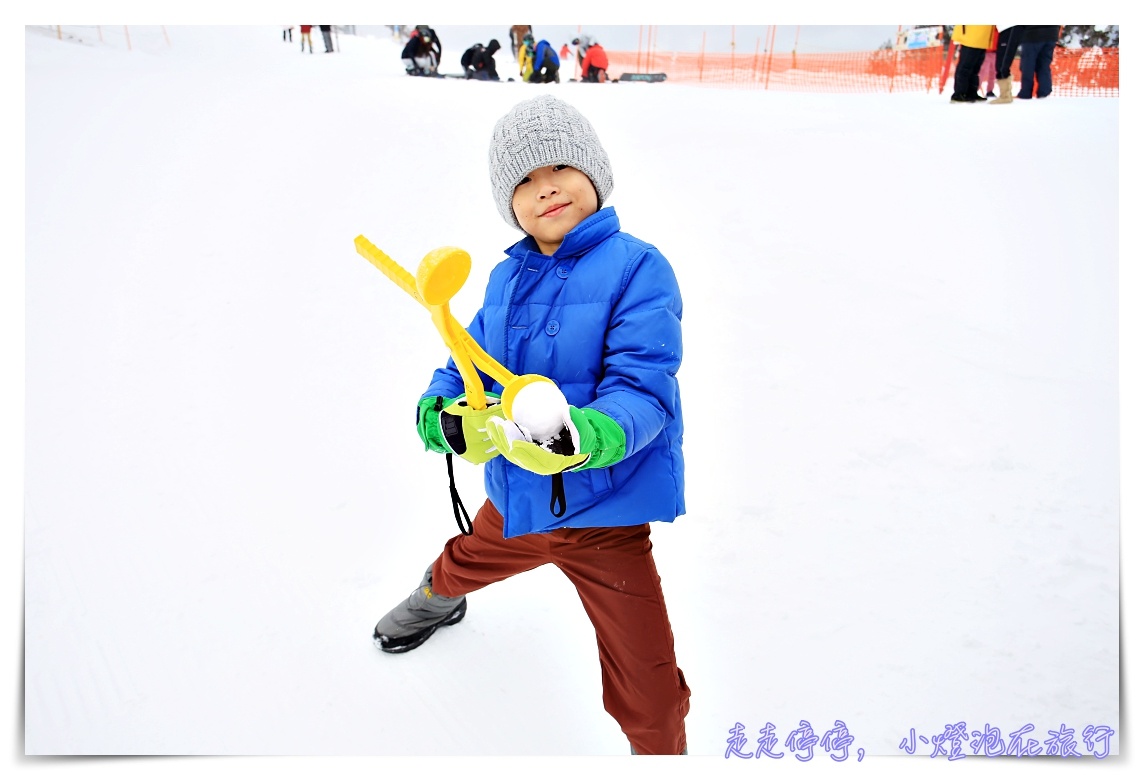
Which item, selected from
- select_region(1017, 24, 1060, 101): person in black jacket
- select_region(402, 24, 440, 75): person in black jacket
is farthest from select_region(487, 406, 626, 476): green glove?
select_region(402, 24, 440, 75): person in black jacket

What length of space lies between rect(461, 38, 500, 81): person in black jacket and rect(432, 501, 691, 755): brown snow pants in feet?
13.4

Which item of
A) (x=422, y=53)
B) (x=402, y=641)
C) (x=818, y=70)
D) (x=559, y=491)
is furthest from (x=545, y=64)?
(x=559, y=491)

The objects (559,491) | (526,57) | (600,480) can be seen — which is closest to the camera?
(559,491)

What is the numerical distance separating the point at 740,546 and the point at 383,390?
4.66 ft

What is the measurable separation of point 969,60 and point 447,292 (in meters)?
4.22

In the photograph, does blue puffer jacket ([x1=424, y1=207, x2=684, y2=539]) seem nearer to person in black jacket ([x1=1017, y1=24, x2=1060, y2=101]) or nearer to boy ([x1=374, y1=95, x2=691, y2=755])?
boy ([x1=374, y1=95, x2=691, y2=755])

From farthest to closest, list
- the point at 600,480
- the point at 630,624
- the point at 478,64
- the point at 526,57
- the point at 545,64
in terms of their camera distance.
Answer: the point at 478,64, the point at 545,64, the point at 526,57, the point at 630,624, the point at 600,480

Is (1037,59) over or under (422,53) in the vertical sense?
under

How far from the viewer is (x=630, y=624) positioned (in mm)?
1335

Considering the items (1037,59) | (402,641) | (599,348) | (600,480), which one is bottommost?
(402,641)

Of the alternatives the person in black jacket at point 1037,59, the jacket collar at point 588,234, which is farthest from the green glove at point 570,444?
the person in black jacket at point 1037,59

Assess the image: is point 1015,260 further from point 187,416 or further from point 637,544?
point 187,416

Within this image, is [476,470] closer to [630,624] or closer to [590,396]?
[630,624]

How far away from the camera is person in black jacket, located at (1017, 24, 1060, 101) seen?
7.84 feet
